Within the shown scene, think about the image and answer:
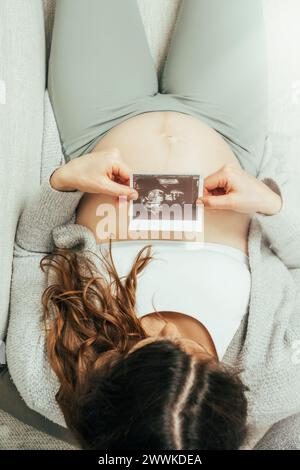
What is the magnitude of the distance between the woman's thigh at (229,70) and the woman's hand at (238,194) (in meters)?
0.19

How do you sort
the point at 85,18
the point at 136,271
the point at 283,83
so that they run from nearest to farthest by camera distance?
the point at 136,271 → the point at 85,18 → the point at 283,83

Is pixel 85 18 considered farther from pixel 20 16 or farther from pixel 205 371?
pixel 205 371

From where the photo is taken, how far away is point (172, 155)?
107cm

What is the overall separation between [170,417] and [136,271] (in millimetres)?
325

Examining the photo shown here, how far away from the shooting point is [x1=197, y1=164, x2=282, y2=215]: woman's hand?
100 centimetres

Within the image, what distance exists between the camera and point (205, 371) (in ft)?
2.63

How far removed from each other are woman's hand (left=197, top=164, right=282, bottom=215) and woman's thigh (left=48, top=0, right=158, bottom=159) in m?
0.34

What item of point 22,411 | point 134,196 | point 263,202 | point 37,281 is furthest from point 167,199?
point 22,411

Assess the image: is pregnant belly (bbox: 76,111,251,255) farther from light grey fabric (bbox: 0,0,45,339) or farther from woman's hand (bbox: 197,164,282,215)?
light grey fabric (bbox: 0,0,45,339)

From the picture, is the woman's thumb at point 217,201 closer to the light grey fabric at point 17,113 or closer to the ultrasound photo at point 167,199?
the ultrasound photo at point 167,199

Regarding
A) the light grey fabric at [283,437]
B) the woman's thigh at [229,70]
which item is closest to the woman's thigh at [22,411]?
the light grey fabric at [283,437]

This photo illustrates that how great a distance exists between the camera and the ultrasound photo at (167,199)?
995 mm
